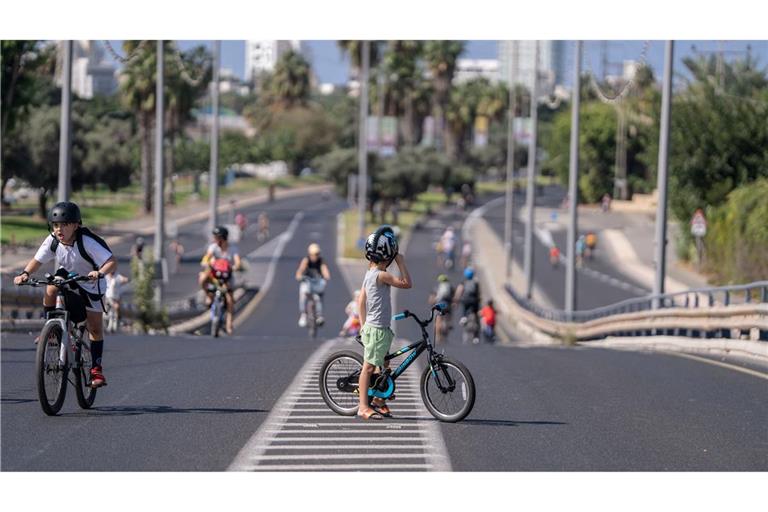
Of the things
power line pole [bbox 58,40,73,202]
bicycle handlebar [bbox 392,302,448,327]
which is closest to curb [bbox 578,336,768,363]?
bicycle handlebar [bbox 392,302,448,327]

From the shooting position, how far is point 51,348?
11.3 metres

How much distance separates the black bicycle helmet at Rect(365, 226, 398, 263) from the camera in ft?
35.9

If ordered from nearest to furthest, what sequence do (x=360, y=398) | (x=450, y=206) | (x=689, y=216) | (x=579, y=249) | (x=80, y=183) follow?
1. (x=360, y=398)
2. (x=80, y=183)
3. (x=689, y=216)
4. (x=579, y=249)
5. (x=450, y=206)

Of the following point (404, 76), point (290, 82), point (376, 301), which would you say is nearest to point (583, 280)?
point (404, 76)

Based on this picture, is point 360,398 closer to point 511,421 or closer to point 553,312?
point 511,421

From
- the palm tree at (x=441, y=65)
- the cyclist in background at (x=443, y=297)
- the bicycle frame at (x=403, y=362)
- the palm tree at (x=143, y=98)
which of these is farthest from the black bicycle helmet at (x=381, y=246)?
the palm tree at (x=441, y=65)

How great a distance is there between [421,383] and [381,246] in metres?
1.39

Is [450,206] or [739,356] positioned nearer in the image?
[739,356]

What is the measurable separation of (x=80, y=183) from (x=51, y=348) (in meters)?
38.7

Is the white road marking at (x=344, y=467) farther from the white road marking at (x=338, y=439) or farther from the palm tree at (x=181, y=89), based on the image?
the palm tree at (x=181, y=89)

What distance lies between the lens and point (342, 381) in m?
11.6

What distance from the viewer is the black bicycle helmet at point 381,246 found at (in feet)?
35.9

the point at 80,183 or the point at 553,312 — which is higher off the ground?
the point at 80,183
